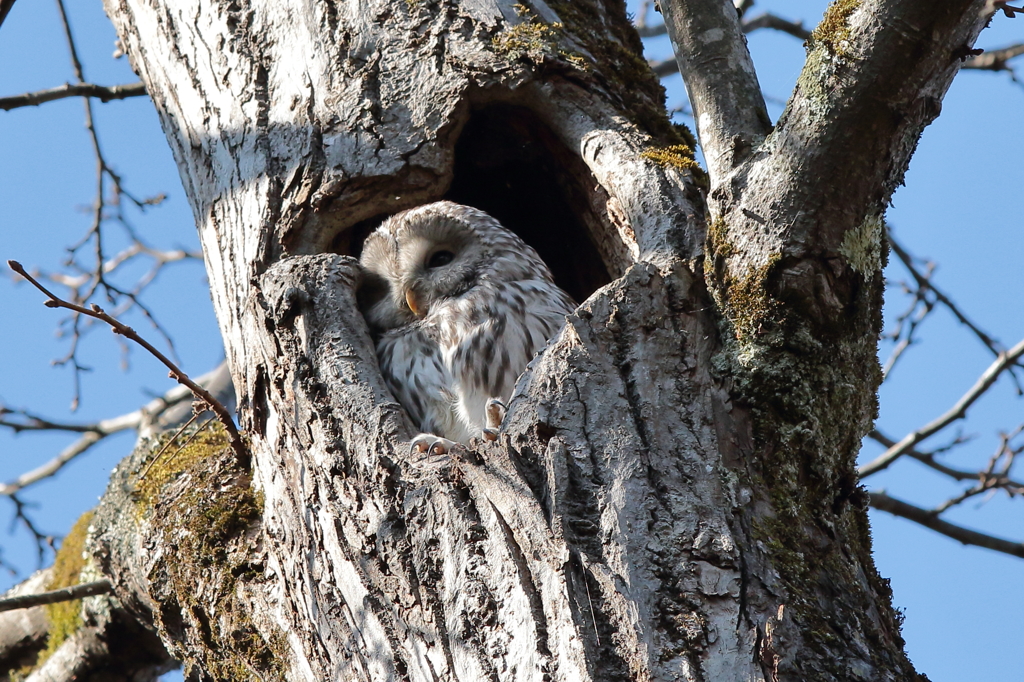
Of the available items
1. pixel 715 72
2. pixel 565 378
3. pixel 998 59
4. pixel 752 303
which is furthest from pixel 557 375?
pixel 998 59

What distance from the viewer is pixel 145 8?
3451mm

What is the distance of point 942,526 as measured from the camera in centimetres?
397

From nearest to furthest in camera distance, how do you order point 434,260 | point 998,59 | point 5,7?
point 5,7 < point 434,260 < point 998,59

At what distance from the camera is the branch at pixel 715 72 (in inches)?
95.3

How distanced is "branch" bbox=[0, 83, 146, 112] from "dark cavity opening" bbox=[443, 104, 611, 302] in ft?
4.93

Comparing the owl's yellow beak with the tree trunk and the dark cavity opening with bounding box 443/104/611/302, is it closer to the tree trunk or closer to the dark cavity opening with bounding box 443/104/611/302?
the tree trunk

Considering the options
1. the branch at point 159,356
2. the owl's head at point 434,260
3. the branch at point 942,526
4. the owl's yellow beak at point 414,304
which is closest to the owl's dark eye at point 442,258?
the owl's head at point 434,260

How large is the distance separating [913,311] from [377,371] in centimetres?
327

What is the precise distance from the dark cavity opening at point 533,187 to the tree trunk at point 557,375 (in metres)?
0.03

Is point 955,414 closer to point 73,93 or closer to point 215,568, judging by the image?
point 215,568

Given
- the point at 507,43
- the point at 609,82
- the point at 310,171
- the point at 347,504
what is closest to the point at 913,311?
the point at 609,82

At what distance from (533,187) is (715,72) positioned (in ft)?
3.83

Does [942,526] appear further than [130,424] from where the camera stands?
No

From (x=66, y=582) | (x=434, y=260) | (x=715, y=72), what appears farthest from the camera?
(x=66, y=582)
